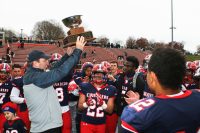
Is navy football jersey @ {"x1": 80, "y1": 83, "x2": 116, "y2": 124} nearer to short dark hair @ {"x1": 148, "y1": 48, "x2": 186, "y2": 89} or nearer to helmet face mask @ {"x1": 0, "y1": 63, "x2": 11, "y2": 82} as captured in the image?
helmet face mask @ {"x1": 0, "y1": 63, "x2": 11, "y2": 82}

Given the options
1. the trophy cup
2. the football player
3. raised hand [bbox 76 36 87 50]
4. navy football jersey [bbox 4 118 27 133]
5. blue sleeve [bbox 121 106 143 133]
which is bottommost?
navy football jersey [bbox 4 118 27 133]

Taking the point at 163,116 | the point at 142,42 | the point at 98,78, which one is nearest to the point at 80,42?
the point at 98,78

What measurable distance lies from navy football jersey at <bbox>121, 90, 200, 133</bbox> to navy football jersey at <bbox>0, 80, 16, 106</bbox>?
17.5ft

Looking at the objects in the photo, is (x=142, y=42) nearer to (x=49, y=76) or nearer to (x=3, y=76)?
(x=3, y=76)

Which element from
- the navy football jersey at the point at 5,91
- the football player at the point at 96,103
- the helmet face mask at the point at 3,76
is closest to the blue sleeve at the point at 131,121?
the football player at the point at 96,103

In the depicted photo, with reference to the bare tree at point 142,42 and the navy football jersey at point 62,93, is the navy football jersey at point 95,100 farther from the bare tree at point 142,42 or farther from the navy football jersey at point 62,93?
the bare tree at point 142,42

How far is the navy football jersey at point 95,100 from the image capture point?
20.1 feet

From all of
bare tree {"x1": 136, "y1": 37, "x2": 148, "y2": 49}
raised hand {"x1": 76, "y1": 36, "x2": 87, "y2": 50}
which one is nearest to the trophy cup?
raised hand {"x1": 76, "y1": 36, "x2": 87, "y2": 50}

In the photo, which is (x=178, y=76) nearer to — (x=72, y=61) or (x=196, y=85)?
(x=72, y=61)

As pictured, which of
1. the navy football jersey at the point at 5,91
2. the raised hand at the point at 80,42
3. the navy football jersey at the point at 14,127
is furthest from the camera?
the navy football jersey at the point at 5,91

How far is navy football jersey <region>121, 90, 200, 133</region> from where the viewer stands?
86.9 inches

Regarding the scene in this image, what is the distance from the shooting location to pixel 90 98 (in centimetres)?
606

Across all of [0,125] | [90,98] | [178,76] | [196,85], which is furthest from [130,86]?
[178,76]

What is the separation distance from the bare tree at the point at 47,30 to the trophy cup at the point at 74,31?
7017 cm
